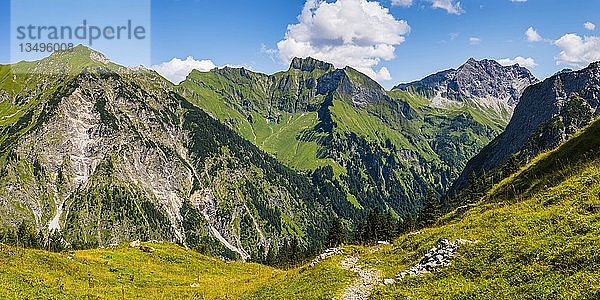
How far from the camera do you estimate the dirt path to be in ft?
91.0

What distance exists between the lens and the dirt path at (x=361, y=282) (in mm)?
27730

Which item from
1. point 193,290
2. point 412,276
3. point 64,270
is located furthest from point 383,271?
point 64,270

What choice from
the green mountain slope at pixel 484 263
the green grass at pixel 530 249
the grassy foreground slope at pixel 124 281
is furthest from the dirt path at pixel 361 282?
the green grass at pixel 530 249

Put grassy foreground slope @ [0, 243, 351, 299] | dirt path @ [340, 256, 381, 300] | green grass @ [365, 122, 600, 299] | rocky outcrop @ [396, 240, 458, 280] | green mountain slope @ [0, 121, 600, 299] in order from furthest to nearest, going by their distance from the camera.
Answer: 1. grassy foreground slope @ [0, 243, 351, 299]
2. rocky outcrop @ [396, 240, 458, 280]
3. dirt path @ [340, 256, 381, 300]
4. green mountain slope @ [0, 121, 600, 299]
5. green grass @ [365, 122, 600, 299]

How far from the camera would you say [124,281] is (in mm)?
44469

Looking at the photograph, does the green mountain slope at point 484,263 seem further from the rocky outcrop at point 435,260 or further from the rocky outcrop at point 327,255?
the rocky outcrop at point 327,255

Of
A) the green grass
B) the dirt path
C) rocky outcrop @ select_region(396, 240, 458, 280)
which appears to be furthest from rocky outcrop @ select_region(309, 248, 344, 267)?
rocky outcrop @ select_region(396, 240, 458, 280)

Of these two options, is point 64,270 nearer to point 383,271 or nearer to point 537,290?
point 383,271

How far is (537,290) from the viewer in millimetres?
20125

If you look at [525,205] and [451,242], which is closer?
[451,242]

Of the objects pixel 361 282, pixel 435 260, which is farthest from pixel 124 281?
pixel 435 260

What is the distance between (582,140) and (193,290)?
144ft

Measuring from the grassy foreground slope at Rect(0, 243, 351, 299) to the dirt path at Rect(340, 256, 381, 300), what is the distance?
0.89 meters

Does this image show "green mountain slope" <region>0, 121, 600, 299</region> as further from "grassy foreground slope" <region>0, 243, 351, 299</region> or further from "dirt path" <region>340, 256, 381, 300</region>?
"dirt path" <region>340, 256, 381, 300</region>
